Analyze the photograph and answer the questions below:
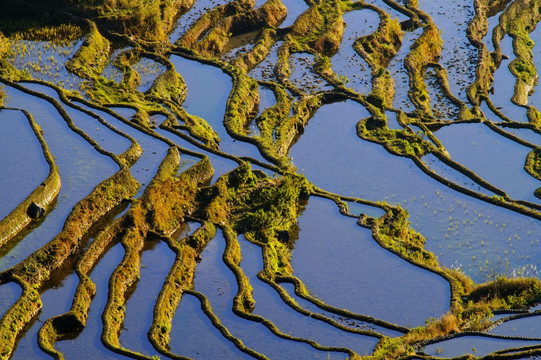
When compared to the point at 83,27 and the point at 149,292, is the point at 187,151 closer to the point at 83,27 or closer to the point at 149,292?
the point at 149,292

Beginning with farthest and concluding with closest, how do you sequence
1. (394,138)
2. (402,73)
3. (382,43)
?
(382,43) < (402,73) < (394,138)

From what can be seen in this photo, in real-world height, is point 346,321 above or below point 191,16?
below

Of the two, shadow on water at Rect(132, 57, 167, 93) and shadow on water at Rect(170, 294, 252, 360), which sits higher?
shadow on water at Rect(132, 57, 167, 93)

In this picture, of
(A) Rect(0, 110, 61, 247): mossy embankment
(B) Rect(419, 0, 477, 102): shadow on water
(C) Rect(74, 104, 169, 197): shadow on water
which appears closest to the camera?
(A) Rect(0, 110, 61, 247): mossy embankment

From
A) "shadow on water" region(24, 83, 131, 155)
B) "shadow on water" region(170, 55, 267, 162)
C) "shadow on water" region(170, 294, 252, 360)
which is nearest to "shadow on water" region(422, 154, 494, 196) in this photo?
"shadow on water" region(170, 55, 267, 162)

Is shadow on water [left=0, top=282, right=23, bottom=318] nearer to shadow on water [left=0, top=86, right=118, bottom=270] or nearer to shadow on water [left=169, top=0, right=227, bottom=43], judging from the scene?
shadow on water [left=0, top=86, right=118, bottom=270]

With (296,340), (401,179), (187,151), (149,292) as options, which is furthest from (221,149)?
(296,340)

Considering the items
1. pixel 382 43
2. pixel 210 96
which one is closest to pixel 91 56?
pixel 210 96

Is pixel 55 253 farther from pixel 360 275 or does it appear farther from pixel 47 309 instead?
pixel 360 275
